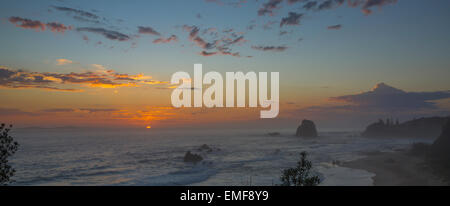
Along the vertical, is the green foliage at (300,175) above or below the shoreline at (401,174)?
above

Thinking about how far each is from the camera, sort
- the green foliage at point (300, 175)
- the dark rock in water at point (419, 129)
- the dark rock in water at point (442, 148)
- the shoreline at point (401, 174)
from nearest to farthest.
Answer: the green foliage at point (300, 175), the shoreline at point (401, 174), the dark rock in water at point (442, 148), the dark rock in water at point (419, 129)

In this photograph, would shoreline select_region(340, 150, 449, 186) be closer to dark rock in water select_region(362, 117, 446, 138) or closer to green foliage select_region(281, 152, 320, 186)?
green foliage select_region(281, 152, 320, 186)

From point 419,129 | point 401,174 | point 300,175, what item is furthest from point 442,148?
point 419,129

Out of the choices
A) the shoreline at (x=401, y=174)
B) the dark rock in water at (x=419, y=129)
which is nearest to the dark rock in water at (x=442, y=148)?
the shoreline at (x=401, y=174)

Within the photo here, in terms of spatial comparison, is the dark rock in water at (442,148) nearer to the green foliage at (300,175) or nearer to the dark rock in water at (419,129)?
the green foliage at (300,175)

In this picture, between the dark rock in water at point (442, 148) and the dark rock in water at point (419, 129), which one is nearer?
the dark rock in water at point (442, 148)

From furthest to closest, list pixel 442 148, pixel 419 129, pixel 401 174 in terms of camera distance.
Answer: pixel 419 129 < pixel 442 148 < pixel 401 174

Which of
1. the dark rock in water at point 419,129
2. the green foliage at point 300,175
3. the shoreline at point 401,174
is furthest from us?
the dark rock in water at point 419,129

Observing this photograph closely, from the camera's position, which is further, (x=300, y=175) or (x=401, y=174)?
(x=401, y=174)

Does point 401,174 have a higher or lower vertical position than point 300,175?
lower

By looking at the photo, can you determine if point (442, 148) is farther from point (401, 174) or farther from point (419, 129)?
point (419, 129)
